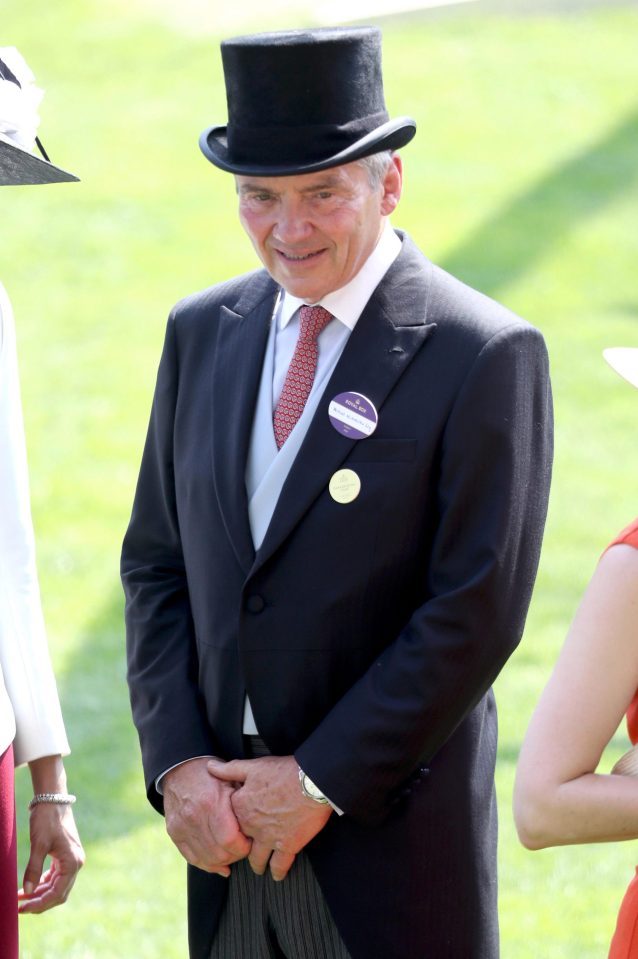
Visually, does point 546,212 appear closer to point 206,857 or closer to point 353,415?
point 353,415

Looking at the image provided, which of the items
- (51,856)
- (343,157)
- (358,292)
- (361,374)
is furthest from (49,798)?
(343,157)

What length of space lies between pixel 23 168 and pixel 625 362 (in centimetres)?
108

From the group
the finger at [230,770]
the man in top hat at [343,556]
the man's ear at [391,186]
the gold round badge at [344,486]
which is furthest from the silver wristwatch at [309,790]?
the man's ear at [391,186]

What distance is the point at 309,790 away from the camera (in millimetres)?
2533

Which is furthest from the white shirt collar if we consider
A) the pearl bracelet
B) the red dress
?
the pearl bracelet

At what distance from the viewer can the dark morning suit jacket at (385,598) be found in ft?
8.11

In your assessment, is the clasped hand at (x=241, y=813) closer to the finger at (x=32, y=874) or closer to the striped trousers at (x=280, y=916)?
the striped trousers at (x=280, y=916)

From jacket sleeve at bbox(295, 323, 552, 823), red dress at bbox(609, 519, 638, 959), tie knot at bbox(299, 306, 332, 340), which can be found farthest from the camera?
tie knot at bbox(299, 306, 332, 340)

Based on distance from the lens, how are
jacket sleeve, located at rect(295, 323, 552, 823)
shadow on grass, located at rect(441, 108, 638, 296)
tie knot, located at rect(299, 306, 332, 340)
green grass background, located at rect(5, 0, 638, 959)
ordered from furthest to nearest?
shadow on grass, located at rect(441, 108, 638, 296), green grass background, located at rect(5, 0, 638, 959), tie knot, located at rect(299, 306, 332, 340), jacket sleeve, located at rect(295, 323, 552, 823)

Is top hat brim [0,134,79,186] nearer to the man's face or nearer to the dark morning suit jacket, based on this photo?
the man's face

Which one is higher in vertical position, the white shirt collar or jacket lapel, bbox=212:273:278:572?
the white shirt collar

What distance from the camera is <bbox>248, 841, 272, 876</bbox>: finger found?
2582 mm

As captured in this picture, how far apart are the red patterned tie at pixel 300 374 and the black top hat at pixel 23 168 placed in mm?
498

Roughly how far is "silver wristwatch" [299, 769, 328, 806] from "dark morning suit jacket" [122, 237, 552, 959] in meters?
0.03
